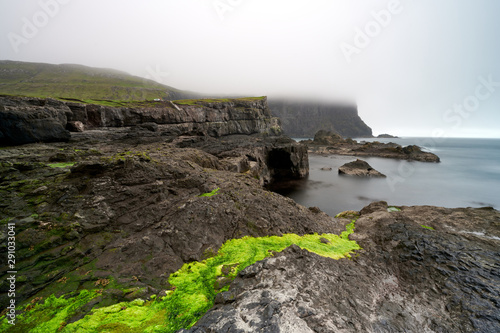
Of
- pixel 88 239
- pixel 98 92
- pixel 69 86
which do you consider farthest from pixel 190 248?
pixel 69 86

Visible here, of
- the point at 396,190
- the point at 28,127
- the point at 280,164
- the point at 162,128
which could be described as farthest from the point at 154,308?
the point at 396,190

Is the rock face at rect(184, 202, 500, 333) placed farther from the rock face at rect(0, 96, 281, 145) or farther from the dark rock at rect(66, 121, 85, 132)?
the dark rock at rect(66, 121, 85, 132)

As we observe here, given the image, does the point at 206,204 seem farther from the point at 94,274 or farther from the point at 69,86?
the point at 69,86

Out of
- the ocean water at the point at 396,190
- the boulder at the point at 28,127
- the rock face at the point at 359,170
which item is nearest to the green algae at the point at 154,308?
the boulder at the point at 28,127

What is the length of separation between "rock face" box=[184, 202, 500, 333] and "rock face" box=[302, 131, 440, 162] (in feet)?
331

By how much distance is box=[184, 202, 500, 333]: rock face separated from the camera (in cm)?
623

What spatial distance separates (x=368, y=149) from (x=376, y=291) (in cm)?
11896

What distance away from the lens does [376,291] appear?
8.62m

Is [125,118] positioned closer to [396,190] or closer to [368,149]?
[396,190]

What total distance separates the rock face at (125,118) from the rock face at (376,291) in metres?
26.8

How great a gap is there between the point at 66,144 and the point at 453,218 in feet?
132

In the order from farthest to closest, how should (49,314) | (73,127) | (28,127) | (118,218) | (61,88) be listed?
(61,88), (73,127), (28,127), (118,218), (49,314)

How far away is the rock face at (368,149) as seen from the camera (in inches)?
3585

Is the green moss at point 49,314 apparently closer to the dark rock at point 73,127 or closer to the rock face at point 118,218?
the rock face at point 118,218
